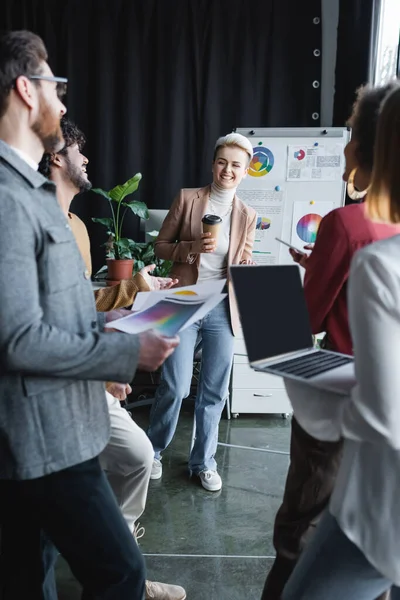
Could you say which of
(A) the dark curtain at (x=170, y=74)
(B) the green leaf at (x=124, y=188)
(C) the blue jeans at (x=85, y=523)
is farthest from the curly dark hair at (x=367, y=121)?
(A) the dark curtain at (x=170, y=74)

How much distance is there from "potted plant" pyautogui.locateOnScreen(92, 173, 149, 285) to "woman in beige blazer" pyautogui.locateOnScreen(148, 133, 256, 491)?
27.2 inches

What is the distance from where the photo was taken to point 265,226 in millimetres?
3605

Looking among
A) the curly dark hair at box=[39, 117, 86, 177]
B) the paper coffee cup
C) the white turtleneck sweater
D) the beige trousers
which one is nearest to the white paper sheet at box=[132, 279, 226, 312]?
the beige trousers

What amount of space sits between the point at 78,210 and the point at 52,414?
11.4ft

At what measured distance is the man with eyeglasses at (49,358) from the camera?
880mm

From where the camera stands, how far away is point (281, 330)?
1.11m

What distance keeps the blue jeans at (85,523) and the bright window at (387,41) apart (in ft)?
9.79

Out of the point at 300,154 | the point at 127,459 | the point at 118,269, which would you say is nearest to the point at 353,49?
the point at 300,154

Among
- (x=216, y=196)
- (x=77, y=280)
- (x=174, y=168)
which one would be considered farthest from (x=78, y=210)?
(x=77, y=280)

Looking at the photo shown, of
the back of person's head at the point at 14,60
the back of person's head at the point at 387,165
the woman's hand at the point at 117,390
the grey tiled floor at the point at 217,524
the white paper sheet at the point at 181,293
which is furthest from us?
the grey tiled floor at the point at 217,524

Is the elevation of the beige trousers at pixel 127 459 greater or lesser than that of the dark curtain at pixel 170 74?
lesser

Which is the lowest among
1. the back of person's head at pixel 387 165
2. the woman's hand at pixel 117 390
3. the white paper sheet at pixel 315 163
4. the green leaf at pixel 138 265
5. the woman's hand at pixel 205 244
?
the green leaf at pixel 138 265

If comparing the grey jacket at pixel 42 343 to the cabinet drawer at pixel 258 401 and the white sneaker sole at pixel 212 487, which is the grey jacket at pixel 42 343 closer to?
the white sneaker sole at pixel 212 487

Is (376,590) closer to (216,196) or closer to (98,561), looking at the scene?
(98,561)
